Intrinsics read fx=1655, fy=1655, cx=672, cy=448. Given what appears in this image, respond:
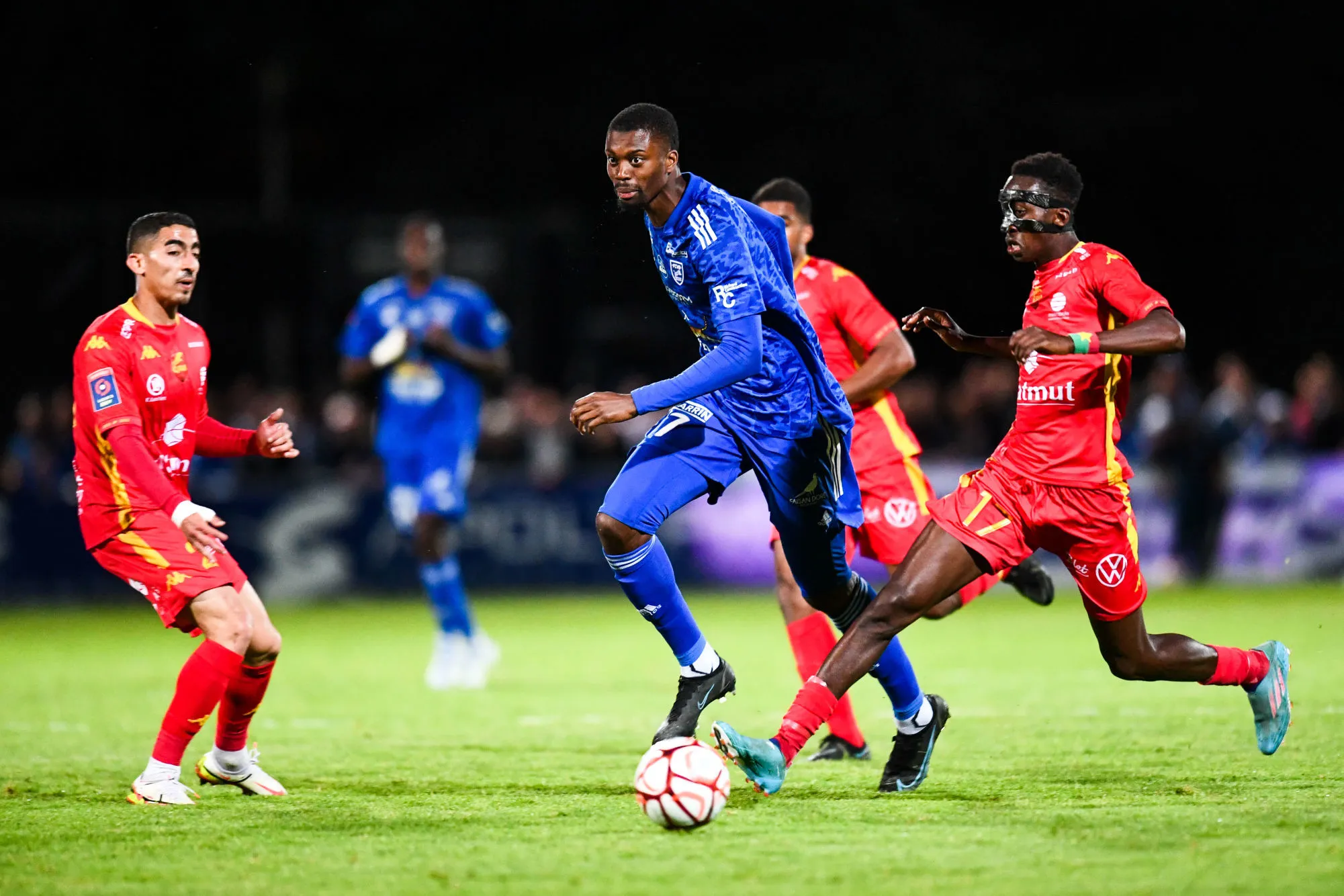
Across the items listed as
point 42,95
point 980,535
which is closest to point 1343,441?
point 980,535

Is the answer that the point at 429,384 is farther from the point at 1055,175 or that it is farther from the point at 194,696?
the point at 1055,175

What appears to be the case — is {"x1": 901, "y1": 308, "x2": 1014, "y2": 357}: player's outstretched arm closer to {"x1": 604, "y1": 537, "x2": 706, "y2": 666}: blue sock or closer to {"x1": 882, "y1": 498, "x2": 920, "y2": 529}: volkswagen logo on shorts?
{"x1": 882, "y1": 498, "x2": 920, "y2": 529}: volkswagen logo on shorts

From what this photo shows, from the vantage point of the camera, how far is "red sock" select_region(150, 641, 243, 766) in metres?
6.57

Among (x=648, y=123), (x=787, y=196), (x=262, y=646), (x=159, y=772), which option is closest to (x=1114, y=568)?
(x=648, y=123)

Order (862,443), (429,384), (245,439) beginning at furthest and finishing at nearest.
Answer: (429,384)
(862,443)
(245,439)

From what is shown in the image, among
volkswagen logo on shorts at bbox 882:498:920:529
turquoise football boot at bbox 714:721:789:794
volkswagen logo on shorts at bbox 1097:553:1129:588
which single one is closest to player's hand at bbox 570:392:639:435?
turquoise football boot at bbox 714:721:789:794

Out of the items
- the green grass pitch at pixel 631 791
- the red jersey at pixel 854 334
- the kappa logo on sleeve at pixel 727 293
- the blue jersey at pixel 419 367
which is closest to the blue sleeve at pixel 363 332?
the blue jersey at pixel 419 367

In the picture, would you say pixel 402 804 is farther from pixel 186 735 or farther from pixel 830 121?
pixel 830 121

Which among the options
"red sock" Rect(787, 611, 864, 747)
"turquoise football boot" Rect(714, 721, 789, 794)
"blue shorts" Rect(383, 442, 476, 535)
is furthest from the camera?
"blue shorts" Rect(383, 442, 476, 535)

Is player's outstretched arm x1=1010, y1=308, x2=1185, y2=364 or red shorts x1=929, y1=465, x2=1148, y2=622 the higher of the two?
player's outstretched arm x1=1010, y1=308, x2=1185, y2=364

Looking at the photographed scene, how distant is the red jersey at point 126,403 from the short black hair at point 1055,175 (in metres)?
3.52

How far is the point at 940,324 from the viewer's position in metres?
6.98

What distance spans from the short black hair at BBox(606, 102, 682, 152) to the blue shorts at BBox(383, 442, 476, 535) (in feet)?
19.3

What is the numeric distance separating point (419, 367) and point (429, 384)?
0.15m
